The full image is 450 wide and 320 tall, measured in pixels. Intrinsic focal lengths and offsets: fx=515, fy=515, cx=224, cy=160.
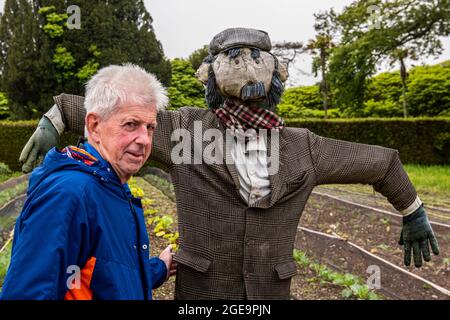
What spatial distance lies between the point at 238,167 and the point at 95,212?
0.99m

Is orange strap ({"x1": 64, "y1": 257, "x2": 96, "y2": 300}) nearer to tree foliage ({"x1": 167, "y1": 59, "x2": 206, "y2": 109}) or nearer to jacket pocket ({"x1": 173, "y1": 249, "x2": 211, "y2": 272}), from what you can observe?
jacket pocket ({"x1": 173, "y1": 249, "x2": 211, "y2": 272})

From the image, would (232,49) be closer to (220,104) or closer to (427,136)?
(220,104)

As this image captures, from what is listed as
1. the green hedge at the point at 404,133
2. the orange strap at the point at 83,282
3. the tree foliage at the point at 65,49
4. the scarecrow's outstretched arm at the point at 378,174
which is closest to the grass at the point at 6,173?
the tree foliage at the point at 65,49

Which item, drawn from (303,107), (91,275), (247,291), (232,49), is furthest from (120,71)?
(303,107)

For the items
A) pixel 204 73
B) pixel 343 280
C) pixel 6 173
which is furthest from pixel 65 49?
pixel 204 73

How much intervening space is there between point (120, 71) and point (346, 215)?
5.76 metres

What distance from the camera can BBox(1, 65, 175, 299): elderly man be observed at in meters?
1.32

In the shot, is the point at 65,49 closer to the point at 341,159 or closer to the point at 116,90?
the point at 341,159

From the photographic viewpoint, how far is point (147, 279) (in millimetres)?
1604

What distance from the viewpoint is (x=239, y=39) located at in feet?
7.84

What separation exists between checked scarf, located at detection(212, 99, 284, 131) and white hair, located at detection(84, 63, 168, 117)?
755 millimetres

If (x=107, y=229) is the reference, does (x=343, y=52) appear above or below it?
above

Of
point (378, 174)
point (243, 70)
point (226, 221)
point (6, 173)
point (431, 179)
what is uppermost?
point (243, 70)

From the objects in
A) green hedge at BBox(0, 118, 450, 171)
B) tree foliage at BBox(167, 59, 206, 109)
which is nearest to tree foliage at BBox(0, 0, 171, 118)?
Result: tree foliage at BBox(167, 59, 206, 109)
